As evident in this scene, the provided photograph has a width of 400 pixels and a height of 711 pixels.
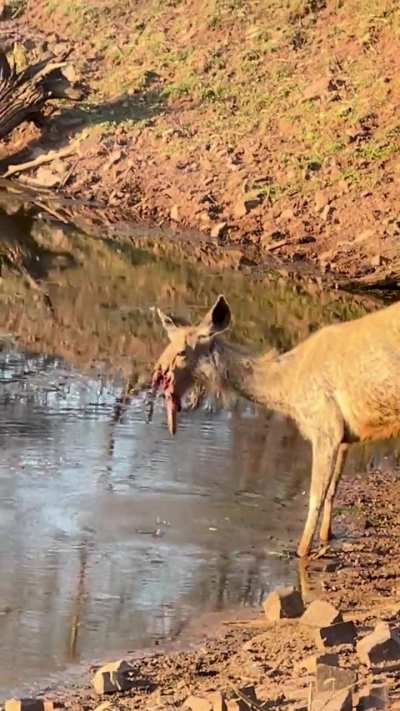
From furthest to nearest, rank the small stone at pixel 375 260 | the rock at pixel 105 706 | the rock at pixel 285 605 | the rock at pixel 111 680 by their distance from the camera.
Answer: the small stone at pixel 375 260 < the rock at pixel 285 605 < the rock at pixel 111 680 < the rock at pixel 105 706

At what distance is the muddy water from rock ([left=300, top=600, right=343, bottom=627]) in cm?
85

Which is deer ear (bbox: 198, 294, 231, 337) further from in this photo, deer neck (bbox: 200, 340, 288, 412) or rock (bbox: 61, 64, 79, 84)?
rock (bbox: 61, 64, 79, 84)

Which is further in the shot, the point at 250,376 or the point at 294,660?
the point at 250,376

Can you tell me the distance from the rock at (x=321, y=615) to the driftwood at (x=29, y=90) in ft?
70.5

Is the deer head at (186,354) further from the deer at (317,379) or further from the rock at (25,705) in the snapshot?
the rock at (25,705)

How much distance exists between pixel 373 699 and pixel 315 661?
3.30 feet

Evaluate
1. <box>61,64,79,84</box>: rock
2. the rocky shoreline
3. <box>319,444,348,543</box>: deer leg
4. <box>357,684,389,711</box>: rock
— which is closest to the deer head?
<box>319,444,348,543</box>: deer leg

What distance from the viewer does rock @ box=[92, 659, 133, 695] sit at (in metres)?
7.41

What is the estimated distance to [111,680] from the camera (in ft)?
24.4

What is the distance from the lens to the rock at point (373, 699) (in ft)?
20.4

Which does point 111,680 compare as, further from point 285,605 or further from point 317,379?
point 317,379

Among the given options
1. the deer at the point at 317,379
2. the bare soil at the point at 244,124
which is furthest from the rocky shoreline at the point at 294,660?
the bare soil at the point at 244,124

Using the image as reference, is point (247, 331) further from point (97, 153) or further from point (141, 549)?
point (97, 153)

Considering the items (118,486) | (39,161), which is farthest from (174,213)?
(118,486)
